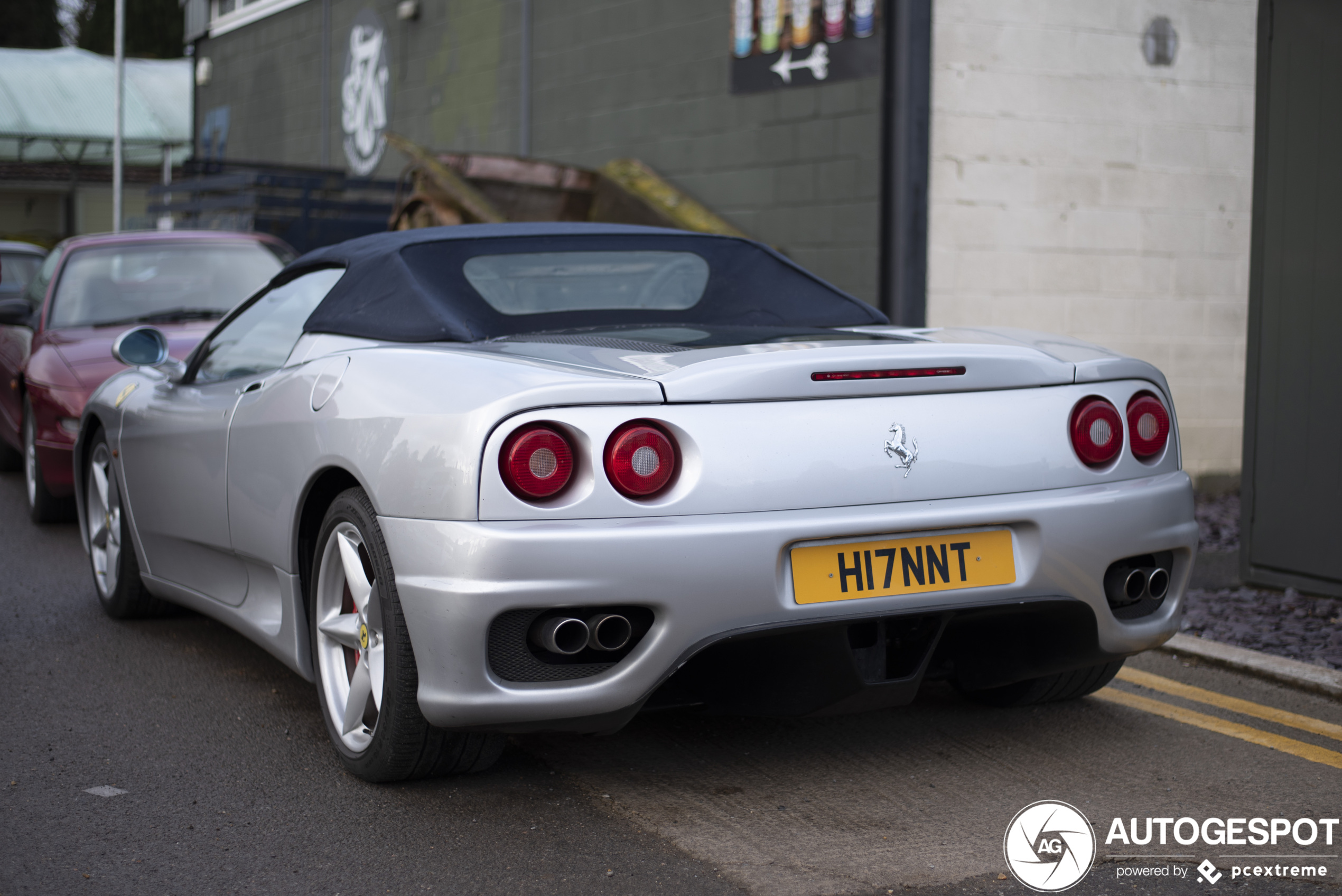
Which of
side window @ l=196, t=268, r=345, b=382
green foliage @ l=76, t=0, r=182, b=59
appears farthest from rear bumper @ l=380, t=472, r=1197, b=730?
green foliage @ l=76, t=0, r=182, b=59

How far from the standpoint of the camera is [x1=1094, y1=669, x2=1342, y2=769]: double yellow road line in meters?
3.61

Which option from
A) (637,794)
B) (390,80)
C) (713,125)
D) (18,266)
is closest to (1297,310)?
(637,794)

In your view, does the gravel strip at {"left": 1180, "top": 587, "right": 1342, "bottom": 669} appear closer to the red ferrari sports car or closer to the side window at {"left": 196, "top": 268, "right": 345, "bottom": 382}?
the side window at {"left": 196, "top": 268, "right": 345, "bottom": 382}

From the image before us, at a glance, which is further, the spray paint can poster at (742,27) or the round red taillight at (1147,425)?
the spray paint can poster at (742,27)

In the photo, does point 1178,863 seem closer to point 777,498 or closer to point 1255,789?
point 1255,789

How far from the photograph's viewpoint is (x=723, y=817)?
306cm

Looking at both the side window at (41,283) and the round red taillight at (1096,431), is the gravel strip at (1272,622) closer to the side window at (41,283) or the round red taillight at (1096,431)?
the round red taillight at (1096,431)

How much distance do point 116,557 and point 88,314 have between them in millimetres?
3210

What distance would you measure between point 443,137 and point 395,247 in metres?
11.3

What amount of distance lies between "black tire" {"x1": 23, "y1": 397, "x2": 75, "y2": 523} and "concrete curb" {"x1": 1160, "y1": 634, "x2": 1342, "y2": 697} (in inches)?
213

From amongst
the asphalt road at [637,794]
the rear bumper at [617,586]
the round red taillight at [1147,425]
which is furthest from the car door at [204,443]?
the round red taillight at [1147,425]

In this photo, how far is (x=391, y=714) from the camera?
3.06 metres

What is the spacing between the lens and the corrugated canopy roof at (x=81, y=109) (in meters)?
33.5

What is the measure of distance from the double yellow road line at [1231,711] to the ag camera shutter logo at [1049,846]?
866 mm
